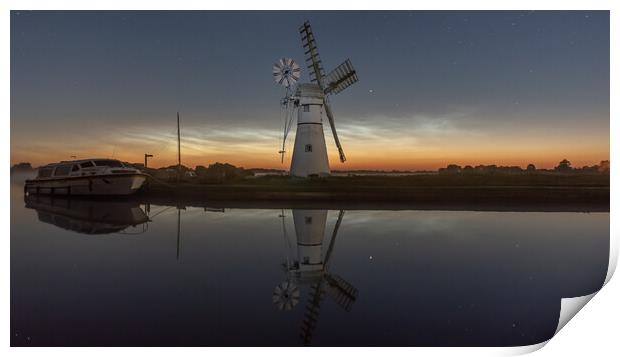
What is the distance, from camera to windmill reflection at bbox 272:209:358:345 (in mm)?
3910

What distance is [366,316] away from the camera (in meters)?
3.76

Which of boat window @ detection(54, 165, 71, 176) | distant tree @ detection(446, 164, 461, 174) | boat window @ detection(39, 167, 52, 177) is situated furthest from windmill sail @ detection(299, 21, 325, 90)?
boat window @ detection(54, 165, 71, 176)

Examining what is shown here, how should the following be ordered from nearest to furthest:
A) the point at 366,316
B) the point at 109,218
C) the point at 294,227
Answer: the point at 366,316, the point at 294,227, the point at 109,218

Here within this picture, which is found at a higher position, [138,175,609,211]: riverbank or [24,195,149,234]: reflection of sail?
[138,175,609,211]: riverbank

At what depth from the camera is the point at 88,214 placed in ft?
30.0

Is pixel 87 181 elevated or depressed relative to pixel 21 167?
→ depressed

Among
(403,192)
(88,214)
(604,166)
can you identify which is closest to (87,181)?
(88,214)

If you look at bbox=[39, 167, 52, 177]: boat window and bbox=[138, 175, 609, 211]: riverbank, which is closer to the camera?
bbox=[39, 167, 52, 177]: boat window

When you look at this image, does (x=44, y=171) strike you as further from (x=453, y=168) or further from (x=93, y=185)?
(x=453, y=168)

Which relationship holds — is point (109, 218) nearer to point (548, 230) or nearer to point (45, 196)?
point (45, 196)

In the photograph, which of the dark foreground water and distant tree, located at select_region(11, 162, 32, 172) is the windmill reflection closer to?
the dark foreground water

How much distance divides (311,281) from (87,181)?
933 centimetres
